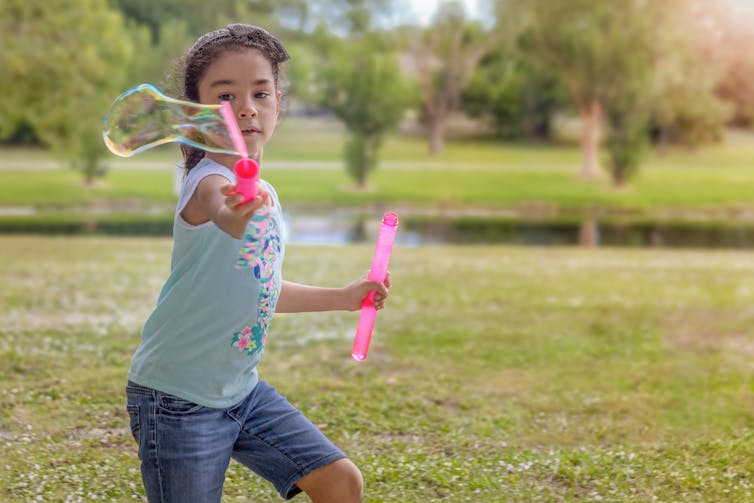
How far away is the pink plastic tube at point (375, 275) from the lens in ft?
9.87

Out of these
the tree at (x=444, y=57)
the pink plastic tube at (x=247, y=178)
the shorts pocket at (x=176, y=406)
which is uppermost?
the tree at (x=444, y=57)

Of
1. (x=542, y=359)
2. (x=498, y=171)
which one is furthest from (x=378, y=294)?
(x=498, y=171)

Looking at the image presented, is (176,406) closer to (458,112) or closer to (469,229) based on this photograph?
(469,229)

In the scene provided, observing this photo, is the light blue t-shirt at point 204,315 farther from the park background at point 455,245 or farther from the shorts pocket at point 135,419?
the park background at point 455,245

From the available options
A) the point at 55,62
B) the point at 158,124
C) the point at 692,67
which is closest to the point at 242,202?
the point at 158,124

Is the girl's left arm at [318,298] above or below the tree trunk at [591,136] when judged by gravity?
below

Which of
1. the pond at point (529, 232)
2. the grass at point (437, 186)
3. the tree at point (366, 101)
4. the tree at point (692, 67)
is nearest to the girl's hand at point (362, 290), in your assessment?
the pond at point (529, 232)

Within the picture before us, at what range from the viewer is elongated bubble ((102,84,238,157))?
2.84 m

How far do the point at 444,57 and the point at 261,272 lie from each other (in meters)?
39.2

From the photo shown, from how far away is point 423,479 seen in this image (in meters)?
4.65

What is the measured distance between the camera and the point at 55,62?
20.7 metres

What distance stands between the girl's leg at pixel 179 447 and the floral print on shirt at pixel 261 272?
0.22 meters

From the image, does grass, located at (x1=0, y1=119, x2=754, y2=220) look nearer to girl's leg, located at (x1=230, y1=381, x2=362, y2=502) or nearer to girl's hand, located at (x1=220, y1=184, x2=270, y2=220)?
girl's leg, located at (x1=230, y1=381, x2=362, y2=502)

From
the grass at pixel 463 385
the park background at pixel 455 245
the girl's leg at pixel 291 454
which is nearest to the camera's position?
the girl's leg at pixel 291 454
